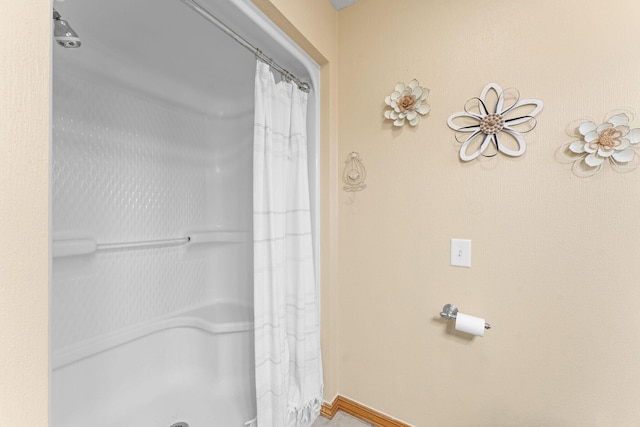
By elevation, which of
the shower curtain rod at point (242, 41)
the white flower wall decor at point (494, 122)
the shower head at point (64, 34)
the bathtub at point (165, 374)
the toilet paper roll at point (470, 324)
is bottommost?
the bathtub at point (165, 374)

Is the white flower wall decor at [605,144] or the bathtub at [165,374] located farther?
the bathtub at [165,374]

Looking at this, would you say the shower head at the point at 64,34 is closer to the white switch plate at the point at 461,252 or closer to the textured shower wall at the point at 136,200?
the textured shower wall at the point at 136,200

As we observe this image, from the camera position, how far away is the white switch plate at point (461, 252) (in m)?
1.19

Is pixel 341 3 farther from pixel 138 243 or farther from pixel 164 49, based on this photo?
pixel 138 243

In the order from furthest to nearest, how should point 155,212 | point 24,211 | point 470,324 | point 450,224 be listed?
point 155,212, point 450,224, point 470,324, point 24,211

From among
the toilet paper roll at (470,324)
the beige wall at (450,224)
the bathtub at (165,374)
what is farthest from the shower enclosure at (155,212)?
the toilet paper roll at (470,324)

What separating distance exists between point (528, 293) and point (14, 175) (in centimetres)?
160

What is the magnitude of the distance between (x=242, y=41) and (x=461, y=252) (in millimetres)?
1344

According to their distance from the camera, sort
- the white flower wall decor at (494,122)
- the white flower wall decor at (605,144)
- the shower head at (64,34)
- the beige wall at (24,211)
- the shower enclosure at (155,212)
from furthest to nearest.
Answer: the shower enclosure at (155,212) → the white flower wall decor at (494,122) → the white flower wall decor at (605,144) → the shower head at (64,34) → the beige wall at (24,211)

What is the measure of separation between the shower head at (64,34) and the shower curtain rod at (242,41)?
375 mm

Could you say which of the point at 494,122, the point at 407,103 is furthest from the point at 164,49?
the point at 494,122

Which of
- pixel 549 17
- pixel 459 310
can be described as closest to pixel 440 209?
pixel 459 310

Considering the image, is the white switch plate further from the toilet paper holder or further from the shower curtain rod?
the shower curtain rod

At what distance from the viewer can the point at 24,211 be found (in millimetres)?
541
